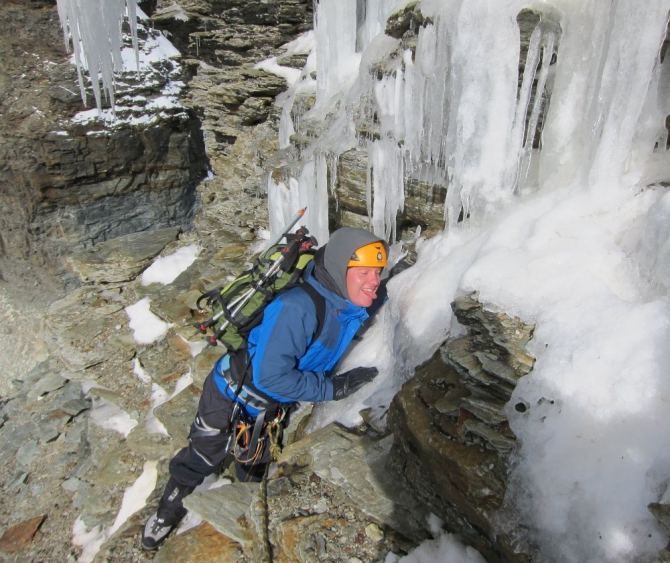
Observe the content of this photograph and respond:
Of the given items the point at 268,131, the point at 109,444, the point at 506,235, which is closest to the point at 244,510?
the point at 506,235

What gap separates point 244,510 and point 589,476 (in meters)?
2.33

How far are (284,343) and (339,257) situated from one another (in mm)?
693

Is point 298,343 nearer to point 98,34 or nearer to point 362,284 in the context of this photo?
point 362,284

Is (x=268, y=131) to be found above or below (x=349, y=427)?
above

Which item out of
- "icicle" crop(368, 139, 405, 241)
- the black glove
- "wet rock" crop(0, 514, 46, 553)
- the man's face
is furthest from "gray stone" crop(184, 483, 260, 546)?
"wet rock" crop(0, 514, 46, 553)

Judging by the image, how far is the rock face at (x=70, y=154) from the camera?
32.0 ft

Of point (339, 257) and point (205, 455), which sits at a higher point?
point (339, 257)

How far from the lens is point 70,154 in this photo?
1002cm

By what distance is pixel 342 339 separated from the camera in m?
3.48

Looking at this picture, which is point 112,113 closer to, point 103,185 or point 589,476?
point 103,185

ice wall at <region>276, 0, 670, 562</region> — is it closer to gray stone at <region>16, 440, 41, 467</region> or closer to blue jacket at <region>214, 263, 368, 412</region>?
blue jacket at <region>214, 263, 368, 412</region>

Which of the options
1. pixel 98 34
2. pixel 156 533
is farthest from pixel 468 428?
pixel 98 34

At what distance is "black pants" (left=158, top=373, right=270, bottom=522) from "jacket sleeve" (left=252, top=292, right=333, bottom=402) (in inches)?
24.0

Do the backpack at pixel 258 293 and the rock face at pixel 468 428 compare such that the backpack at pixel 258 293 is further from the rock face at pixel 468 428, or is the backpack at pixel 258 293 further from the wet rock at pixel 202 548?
the wet rock at pixel 202 548
